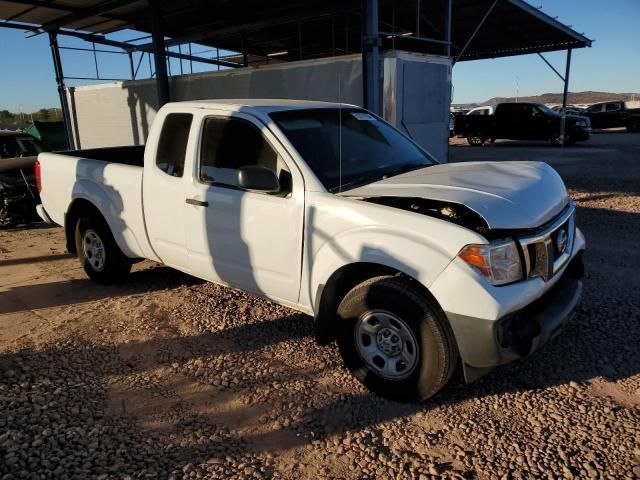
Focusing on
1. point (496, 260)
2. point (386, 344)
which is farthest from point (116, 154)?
point (496, 260)

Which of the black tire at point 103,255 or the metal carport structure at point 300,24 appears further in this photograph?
the metal carport structure at point 300,24

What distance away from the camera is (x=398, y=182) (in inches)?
137

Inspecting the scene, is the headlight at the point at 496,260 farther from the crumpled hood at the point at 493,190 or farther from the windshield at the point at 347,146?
the windshield at the point at 347,146

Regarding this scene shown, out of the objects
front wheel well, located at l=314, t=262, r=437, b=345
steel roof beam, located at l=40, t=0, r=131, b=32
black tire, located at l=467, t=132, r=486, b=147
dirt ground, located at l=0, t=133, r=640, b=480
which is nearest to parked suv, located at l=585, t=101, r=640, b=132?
black tire, located at l=467, t=132, r=486, b=147

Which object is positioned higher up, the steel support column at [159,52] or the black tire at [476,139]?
the steel support column at [159,52]

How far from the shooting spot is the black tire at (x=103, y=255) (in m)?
5.33

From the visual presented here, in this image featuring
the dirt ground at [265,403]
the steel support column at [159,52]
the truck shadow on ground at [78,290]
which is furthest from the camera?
the steel support column at [159,52]

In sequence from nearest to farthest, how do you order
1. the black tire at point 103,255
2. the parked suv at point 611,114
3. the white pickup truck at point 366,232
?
the white pickup truck at point 366,232 → the black tire at point 103,255 → the parked suv at point 611,114

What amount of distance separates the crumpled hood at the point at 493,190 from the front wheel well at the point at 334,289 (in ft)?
1.58

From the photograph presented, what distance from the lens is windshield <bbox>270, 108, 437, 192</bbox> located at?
367 cm

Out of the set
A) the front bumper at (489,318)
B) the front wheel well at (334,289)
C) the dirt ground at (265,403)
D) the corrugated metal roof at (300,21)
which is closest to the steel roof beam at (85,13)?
the corrugated metal roof at (300,21)

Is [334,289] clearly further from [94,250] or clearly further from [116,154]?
[116,154]

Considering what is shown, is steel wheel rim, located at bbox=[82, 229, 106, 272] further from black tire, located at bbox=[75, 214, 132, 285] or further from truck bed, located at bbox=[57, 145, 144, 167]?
truck bed, located at bbox=[57, 145, 144, 167]

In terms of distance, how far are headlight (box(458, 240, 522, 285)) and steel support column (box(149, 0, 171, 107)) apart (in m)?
10.4
